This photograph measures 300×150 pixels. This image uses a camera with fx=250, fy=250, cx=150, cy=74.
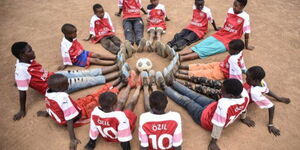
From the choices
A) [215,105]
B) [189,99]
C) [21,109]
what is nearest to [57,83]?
[21,109]

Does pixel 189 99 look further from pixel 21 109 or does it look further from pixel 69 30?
pixel 21 109

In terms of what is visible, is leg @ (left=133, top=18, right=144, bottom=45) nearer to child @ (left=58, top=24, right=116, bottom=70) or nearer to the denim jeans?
the denim jeans

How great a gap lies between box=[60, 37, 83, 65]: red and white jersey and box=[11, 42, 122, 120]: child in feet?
1.30

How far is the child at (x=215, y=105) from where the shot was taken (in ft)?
10.9

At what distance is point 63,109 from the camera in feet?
11.7

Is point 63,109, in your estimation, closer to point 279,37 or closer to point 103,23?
point 103,23

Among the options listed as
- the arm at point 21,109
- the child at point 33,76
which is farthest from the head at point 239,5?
the arm at point 21,109

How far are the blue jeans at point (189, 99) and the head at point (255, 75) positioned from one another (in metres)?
0.67

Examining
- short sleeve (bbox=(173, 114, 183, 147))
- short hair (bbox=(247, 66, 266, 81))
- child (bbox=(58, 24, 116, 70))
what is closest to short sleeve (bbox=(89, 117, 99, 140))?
short sleeve (bbox=(173, 114, 183, 147))

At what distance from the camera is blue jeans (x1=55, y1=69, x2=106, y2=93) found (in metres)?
4.59

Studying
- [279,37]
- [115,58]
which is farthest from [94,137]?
[279,37]

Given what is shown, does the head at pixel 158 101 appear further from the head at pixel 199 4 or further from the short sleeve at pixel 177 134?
the head at pixel 199 4

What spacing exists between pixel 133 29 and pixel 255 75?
344cm

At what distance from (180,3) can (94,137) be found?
5359 millimetres
